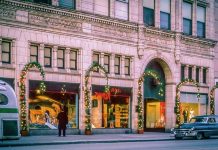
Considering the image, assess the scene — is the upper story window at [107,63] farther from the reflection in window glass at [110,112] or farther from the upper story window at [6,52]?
the upper story window at [6,52]

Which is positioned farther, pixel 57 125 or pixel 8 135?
pixel 57 125

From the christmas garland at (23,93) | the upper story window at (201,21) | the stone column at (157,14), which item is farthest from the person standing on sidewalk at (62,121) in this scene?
the upper story window at (201,21)

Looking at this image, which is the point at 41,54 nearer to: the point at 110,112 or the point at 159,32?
the point at 110,112

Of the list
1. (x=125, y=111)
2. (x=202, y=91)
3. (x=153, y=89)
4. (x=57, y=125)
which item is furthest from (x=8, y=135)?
(x=202, y=91)

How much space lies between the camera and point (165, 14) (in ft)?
140

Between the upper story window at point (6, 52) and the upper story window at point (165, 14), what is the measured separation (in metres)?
15.4

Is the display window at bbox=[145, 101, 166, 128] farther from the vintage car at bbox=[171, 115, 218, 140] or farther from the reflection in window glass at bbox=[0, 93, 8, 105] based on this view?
the reflection in window glass at bbox=[0, 93, 8, 105]

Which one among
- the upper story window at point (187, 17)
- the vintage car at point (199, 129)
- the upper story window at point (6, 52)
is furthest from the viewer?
the upper story window at point (187, 17)

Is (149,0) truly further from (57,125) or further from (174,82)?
(57,125)

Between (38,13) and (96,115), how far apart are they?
8.84 meters

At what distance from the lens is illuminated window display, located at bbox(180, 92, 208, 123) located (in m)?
44.3

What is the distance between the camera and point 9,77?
30938mm

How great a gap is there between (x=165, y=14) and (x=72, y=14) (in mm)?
10965

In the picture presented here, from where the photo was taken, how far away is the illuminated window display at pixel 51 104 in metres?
32.5
